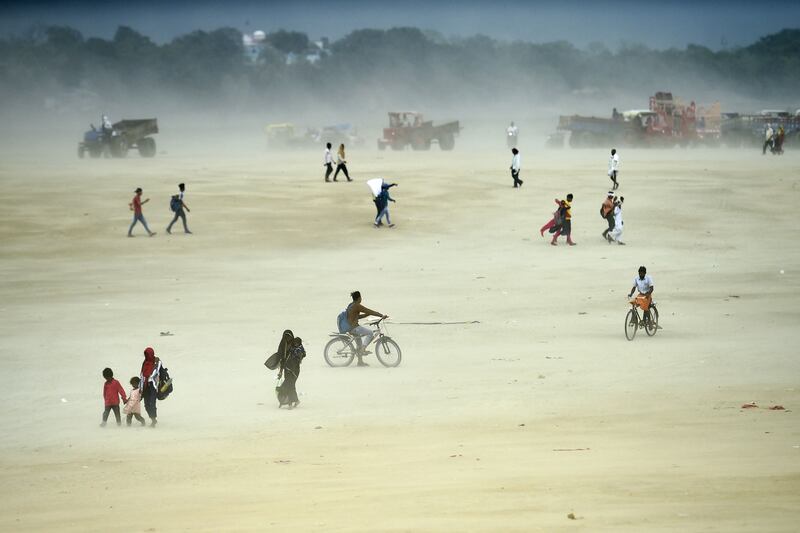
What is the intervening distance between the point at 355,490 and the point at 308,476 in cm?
92

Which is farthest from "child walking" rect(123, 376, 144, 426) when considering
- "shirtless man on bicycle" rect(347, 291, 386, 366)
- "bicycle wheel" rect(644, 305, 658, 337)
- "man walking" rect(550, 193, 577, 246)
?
"man walking" rect(550, 193, 577, 246)

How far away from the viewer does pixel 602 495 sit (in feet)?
35.7

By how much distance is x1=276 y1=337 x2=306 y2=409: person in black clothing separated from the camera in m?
15.6

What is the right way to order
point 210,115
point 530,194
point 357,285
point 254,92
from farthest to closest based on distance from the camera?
1. point 254,92
2. point 210,115
3. point 530,194
4. point 357,285

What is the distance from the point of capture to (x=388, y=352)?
18219 millimetres

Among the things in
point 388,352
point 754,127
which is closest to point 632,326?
point 388,352

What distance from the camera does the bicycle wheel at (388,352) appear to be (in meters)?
18.1

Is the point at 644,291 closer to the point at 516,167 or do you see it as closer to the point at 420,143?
the point at 516,167

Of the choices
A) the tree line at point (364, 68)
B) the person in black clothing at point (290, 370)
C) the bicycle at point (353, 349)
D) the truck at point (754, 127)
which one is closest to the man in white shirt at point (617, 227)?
the bicycle at point (353, 349)

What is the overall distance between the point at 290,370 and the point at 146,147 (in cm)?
4890

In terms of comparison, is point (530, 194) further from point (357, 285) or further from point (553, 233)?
point (357, 285)

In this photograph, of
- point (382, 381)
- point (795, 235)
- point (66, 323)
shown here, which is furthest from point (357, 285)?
point (795, 235)

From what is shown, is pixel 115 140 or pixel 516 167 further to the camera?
pixel 115 140

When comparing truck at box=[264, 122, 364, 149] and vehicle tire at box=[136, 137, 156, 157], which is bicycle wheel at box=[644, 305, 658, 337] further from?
truck at box=[264, 122, 364, 149]
